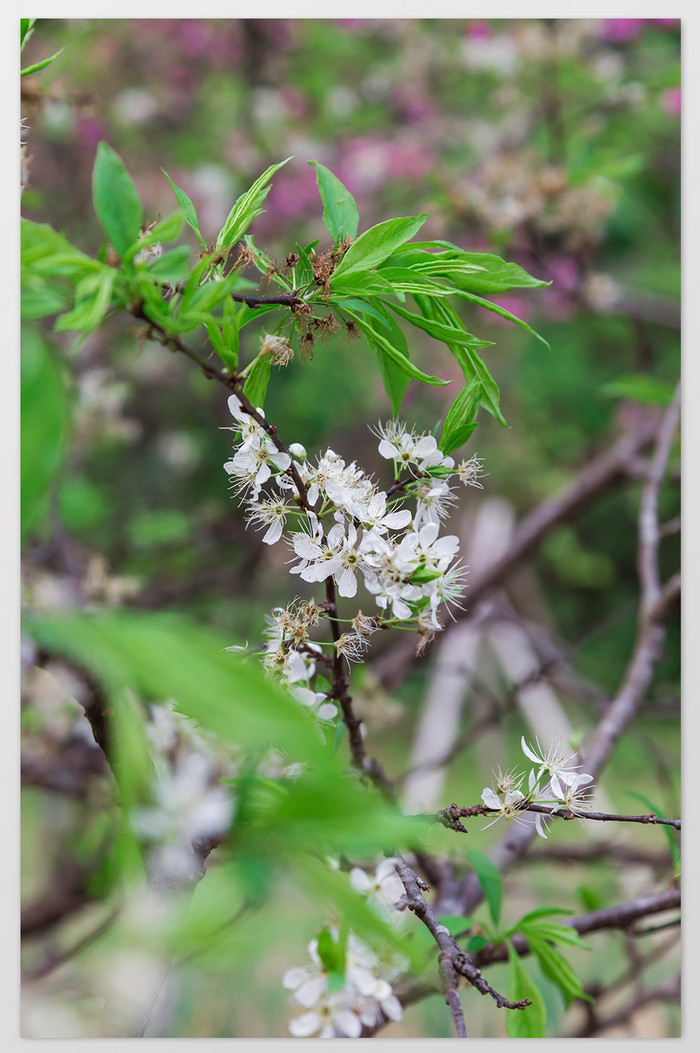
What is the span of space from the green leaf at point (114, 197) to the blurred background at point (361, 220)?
677mm

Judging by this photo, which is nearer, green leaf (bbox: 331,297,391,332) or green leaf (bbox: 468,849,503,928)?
green leaf (bbox: 331,297,391,332)

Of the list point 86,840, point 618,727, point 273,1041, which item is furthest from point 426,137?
point 273,1041

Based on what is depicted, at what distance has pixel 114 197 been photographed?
0.30m

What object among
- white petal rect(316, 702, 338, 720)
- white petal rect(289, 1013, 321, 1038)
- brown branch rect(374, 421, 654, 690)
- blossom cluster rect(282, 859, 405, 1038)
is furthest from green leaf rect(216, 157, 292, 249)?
brown branch rect(374, 421, 654, 690)

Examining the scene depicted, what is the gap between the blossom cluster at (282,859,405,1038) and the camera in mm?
470

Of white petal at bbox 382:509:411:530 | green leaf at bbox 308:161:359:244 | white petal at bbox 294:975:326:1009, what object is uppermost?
green leaf at bbox 308:161:359:244

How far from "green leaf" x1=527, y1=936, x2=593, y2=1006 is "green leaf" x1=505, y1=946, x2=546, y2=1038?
0.02m

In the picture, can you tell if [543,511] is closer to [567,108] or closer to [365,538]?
[567,108]

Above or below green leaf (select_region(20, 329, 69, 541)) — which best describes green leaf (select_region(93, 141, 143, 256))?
above

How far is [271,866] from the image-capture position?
25 cm

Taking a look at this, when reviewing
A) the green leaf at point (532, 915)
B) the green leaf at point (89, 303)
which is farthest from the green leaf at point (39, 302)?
the green leaf at point (532, 915)

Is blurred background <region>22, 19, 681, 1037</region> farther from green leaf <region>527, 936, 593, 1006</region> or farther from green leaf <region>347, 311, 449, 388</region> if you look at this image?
green leaf <region>347, 311, 449, 388</region>

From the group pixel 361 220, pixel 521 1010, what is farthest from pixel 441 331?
pixel 361 220

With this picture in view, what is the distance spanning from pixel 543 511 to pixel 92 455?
3.19ft
